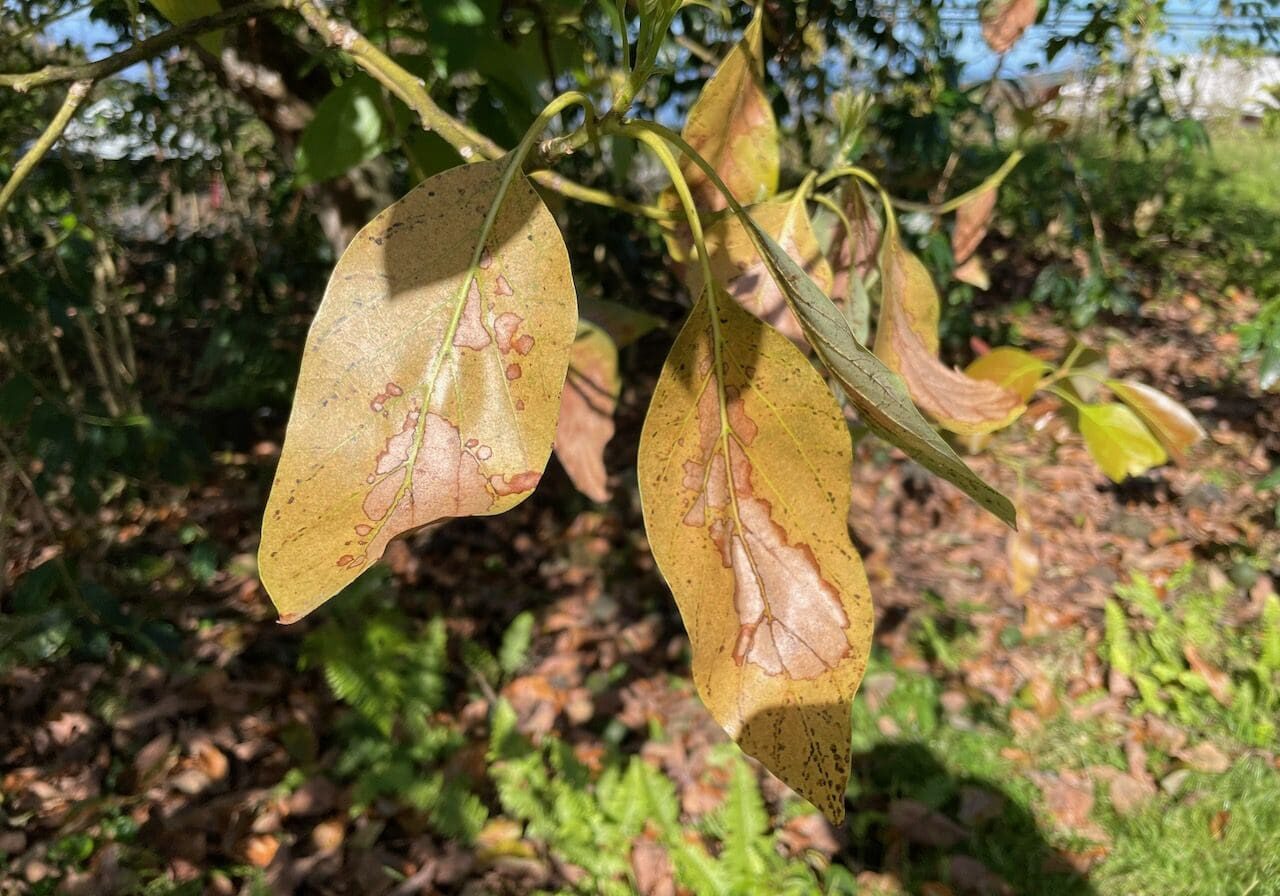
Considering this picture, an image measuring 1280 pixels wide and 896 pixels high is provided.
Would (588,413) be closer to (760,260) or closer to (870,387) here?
(760,260)

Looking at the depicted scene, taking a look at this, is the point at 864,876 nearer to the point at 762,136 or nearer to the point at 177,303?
the point at 762,136

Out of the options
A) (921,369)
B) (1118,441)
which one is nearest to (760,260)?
(921,369)

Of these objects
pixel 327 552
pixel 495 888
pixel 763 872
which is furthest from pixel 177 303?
pixel 327 552

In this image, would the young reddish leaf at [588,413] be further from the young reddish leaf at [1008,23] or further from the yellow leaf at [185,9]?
the young reddish leaf at [1008,23]

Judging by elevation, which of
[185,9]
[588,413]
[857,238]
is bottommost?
[588,413]

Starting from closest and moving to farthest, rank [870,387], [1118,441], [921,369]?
[870,387], [921,369], [1118,441]

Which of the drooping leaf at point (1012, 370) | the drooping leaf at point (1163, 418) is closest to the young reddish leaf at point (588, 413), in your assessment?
the drooping leaf at point (1012, 370)
